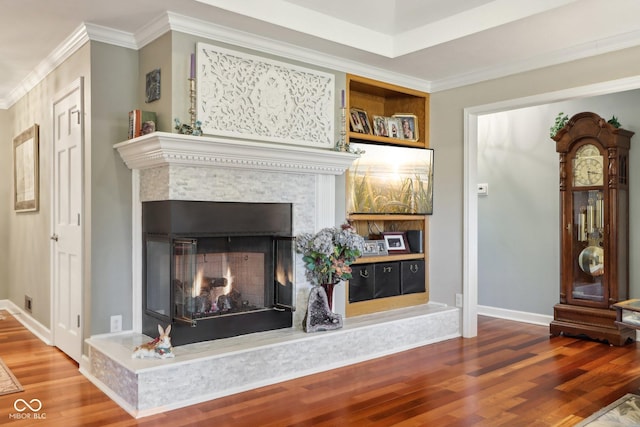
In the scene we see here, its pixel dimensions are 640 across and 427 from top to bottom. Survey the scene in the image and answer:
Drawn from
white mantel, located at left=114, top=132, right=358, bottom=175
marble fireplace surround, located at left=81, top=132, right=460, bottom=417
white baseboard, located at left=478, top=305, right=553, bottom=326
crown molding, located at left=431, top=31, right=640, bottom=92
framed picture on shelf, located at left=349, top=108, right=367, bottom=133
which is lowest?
white baseboard, located at left=478, top=305, right=553, bottom=326

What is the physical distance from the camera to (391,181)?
15.3 feet

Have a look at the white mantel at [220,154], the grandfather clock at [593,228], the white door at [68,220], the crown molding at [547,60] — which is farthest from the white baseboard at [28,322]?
the grandfather clock at [593,228]

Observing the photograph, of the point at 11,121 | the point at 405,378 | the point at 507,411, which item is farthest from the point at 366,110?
the point at 11,121

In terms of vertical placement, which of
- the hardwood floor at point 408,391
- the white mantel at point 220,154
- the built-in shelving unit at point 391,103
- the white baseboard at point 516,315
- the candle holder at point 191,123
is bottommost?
the hardwood floor at point 408,391

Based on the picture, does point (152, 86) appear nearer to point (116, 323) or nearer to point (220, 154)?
point (220, 154)

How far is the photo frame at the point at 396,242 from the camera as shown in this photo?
4.86 m

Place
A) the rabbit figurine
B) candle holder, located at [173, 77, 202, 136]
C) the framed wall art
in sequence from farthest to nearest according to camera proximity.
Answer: the framed wall art < candle holder, located at [173, 77, 202, 136] < the rabbit figurine

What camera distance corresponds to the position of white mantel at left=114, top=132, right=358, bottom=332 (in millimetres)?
3275

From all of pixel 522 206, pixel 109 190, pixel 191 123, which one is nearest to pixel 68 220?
pixel 109 190

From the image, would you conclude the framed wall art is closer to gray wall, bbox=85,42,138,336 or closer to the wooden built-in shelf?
gray wall, bbox=85,42,138,336

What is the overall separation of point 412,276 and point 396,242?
1.12ft

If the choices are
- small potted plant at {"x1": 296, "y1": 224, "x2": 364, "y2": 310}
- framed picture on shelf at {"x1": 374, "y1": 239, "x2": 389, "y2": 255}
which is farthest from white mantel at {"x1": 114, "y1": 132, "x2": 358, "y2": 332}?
framed picture on shelf at {"x1": 374, "y1": 239, "x2": 389, "y2": 255}

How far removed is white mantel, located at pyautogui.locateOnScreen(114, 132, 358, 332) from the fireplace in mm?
75

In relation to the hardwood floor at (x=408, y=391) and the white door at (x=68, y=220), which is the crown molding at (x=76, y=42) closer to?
the white door at (x=68, y=220)
